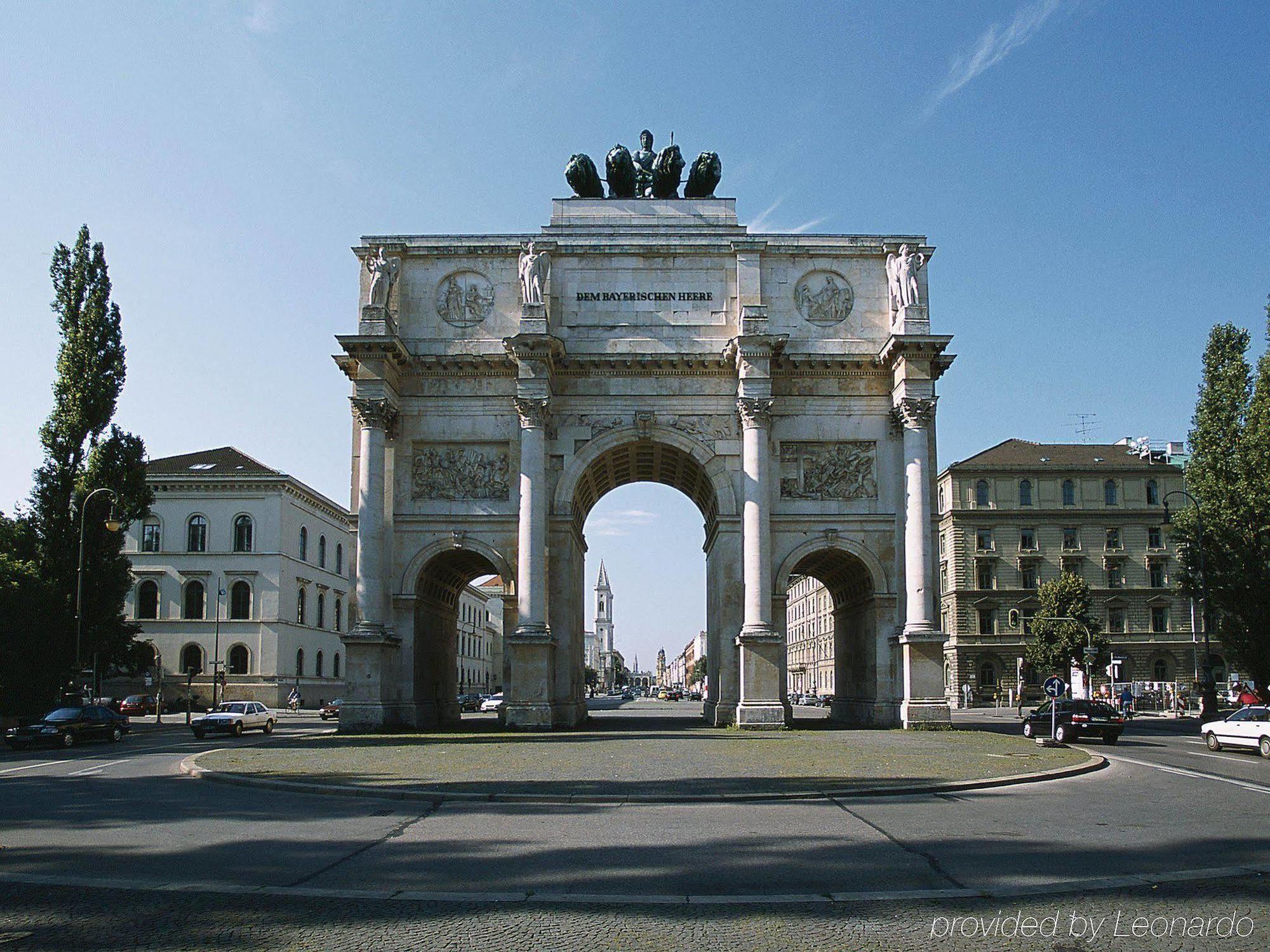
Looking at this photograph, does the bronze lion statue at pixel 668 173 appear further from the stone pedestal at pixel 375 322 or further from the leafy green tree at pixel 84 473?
the leafy green tree at pixel 84 473

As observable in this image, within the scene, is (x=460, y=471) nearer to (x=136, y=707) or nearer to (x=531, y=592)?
(x=531, y=592)

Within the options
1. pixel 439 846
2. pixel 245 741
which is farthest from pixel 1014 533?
pixel 439 846

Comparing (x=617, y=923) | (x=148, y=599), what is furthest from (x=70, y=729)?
(x=148, y=599)

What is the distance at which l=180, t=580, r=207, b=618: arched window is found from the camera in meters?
64.7

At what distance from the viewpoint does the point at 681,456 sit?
37.8 meters

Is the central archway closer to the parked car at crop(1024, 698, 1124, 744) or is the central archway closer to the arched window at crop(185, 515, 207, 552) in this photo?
the parked car at crop(1024, 698, 1124, 744)

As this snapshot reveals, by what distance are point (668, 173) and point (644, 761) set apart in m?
25.7

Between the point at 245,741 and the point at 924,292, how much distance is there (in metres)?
26.4

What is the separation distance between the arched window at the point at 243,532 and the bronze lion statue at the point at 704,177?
38.9 meters

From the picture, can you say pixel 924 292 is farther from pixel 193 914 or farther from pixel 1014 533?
pixel 1014 533

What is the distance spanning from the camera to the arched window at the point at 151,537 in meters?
65.8

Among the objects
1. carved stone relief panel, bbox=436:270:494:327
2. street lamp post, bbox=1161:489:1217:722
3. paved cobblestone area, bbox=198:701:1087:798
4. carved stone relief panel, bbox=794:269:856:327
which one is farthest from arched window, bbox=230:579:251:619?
street lamp post, bbox=1161:489:1217:722

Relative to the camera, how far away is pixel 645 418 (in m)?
36.4

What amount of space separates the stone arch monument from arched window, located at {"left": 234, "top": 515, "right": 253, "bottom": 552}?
106ft
